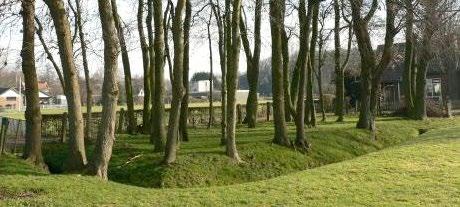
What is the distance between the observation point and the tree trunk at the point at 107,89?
499 inches

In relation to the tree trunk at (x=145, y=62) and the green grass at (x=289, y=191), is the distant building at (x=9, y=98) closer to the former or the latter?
the tree trunk at (x=145, y=62)

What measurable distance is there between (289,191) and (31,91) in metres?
8.87

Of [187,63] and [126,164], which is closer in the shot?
[126,164]

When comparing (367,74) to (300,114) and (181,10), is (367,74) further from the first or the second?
(181,10)

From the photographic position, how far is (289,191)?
432 inches

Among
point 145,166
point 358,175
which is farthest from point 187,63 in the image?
point 358,175

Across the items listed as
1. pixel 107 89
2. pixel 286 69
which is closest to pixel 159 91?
pixel 107 89

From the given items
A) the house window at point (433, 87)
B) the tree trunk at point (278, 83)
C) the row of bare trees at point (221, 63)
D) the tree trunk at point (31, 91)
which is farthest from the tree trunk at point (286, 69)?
the house window at point (433, 87)

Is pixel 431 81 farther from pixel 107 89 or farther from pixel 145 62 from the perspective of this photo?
pixel 107 89

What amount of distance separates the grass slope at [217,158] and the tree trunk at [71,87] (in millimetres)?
2018

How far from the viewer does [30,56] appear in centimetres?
1605

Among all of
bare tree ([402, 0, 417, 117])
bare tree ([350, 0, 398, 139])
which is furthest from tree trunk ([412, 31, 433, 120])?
bare tree ([350, 0, 398, 139])

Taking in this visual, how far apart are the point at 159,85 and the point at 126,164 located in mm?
2841

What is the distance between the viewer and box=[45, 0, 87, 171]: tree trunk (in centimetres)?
1337
